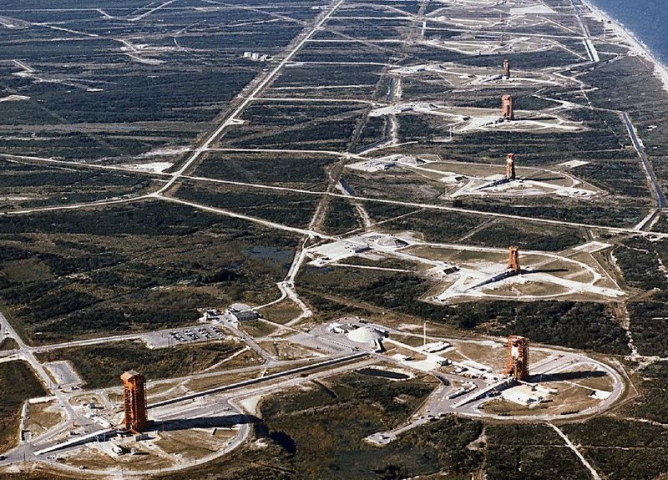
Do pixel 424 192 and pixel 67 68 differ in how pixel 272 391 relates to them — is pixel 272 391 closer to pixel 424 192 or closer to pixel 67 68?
pixel 424 192

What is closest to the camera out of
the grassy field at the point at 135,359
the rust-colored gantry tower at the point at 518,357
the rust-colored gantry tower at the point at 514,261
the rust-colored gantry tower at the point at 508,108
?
the rust-colored gantry tower at the point at 518,357

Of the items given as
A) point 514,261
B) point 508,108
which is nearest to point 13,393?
point 514,261

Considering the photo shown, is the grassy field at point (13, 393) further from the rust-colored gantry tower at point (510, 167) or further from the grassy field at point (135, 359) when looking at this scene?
the rust-colored gantry tower at point (510, 167)

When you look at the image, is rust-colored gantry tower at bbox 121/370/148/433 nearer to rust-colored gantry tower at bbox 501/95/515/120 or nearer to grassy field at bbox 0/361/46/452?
grassy field at bbox 0/361/46/452

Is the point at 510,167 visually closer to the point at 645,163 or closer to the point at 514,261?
the point at 645,163

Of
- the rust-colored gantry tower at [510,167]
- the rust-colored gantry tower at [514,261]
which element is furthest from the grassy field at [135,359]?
the rust-colored gantry tower at [510,167]

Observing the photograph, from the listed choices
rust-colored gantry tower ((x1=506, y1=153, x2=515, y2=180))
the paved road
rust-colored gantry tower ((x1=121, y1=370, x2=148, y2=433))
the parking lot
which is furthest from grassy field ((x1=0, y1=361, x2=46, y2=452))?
the paved road
